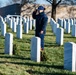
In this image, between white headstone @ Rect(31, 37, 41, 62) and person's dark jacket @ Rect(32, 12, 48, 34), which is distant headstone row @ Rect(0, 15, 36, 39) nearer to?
person's dark jacket @ Rect(32, 12, 48, 34)

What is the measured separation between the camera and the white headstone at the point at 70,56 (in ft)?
29.0

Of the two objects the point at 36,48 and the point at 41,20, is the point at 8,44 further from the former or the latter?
the point at 36,48

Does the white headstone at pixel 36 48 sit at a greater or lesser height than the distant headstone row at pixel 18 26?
lesser

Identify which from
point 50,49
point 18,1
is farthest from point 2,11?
point 50,49

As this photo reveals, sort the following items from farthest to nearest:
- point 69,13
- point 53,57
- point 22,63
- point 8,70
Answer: point 69,13, point 53,57, point 22,63, point 8,70

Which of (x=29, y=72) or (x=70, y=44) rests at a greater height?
(x=70, y=44)

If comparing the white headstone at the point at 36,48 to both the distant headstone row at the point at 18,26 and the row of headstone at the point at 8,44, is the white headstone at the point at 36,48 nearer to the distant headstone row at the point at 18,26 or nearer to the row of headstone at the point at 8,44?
the row of headstone at the point at 8,44

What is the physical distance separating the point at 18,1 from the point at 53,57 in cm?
4955

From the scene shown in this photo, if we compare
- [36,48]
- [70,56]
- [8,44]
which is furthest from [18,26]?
[70,56]

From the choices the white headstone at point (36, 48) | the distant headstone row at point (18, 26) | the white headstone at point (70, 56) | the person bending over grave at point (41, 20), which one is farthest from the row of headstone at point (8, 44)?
the distant headstone row at point (18, 26)

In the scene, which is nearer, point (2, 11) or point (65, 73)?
point (65, 73)

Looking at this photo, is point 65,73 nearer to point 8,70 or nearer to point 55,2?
point 8,70

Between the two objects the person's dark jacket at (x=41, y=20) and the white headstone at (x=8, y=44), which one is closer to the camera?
the white headstone at (x=8, y=44)

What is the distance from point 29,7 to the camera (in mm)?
57406
